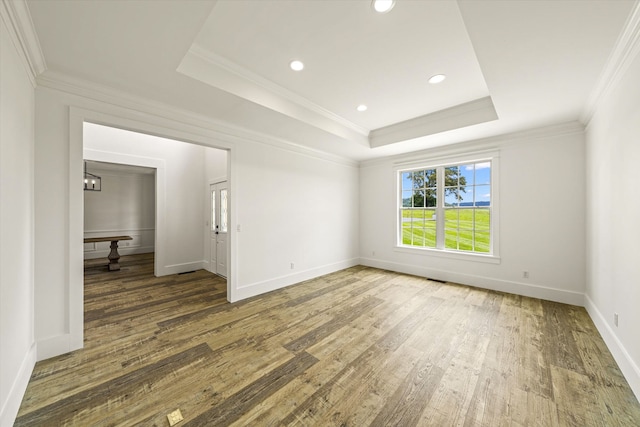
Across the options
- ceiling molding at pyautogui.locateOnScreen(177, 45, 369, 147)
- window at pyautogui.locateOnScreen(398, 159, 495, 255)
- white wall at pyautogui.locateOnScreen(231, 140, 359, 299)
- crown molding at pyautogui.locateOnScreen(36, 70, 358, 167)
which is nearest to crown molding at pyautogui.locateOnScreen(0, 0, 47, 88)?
crown molding at pyautogui.locateOnScreen(36, 70, 358, 167)

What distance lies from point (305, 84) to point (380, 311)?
3.14 metres

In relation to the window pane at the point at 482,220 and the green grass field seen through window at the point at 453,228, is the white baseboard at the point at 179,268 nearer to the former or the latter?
the green grass field seen through window at the point at 453,228

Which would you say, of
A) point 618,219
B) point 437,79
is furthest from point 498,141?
point 618,219

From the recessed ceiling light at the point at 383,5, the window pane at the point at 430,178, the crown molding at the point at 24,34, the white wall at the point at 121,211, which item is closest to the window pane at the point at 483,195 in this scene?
the window pane at the point at 430,178

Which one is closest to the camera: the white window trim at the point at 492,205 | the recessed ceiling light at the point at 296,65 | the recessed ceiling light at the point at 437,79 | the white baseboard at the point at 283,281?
the recessed ceiling light at the point at 296,65

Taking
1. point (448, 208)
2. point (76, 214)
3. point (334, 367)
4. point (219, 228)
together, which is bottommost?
point (334, 367)

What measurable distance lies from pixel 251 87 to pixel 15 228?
2357 millimetres

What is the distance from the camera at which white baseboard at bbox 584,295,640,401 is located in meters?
1.77

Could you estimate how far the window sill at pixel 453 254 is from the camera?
13.6ft

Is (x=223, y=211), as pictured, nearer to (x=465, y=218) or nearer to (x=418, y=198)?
(x=418, y=198)

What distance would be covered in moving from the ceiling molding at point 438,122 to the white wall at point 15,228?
4373 millimetres

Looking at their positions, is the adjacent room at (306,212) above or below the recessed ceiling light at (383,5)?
below

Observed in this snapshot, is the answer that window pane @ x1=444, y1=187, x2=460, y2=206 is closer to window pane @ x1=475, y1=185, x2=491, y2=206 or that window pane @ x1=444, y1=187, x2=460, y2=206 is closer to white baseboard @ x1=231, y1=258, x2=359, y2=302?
window pane @ x1=475, y1=185, x2=491, y2=206

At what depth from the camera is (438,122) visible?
3.75 meters
